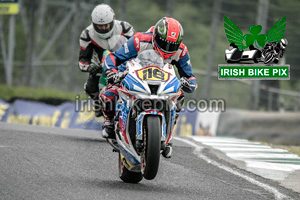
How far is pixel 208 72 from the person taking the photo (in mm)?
17844

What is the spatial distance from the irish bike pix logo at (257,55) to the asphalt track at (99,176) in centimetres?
511

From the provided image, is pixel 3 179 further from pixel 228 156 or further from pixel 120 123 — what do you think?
pixel 228 156

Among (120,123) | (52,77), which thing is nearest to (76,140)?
(120,123)

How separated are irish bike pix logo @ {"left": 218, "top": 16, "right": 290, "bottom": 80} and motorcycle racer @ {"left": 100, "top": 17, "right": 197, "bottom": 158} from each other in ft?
23.0

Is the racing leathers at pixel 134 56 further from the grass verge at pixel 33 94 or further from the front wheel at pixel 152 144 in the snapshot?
the grass verge at pixel 33 94

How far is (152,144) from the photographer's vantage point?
6418mm

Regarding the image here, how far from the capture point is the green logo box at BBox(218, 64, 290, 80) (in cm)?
1520

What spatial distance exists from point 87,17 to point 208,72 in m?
14.7

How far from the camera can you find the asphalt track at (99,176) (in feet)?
21.4

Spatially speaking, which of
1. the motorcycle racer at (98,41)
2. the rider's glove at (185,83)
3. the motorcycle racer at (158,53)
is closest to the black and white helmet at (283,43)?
Result: the motorcycle racer at (98,41)

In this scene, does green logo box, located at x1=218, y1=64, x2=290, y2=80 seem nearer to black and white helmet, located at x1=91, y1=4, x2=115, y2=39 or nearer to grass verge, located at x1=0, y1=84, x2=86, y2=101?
grass verge, located at x1=0, y1=84, x2=86, y2=101

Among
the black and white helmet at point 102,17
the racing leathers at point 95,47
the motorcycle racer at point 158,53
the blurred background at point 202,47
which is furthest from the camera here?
the blurred background at point 202,47

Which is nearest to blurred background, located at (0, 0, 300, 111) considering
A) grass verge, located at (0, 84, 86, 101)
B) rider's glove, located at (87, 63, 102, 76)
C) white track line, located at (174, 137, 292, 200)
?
grass verge, located at (0, 84, 86, 101)

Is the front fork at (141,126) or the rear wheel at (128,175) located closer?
the front fork at (141,126)
